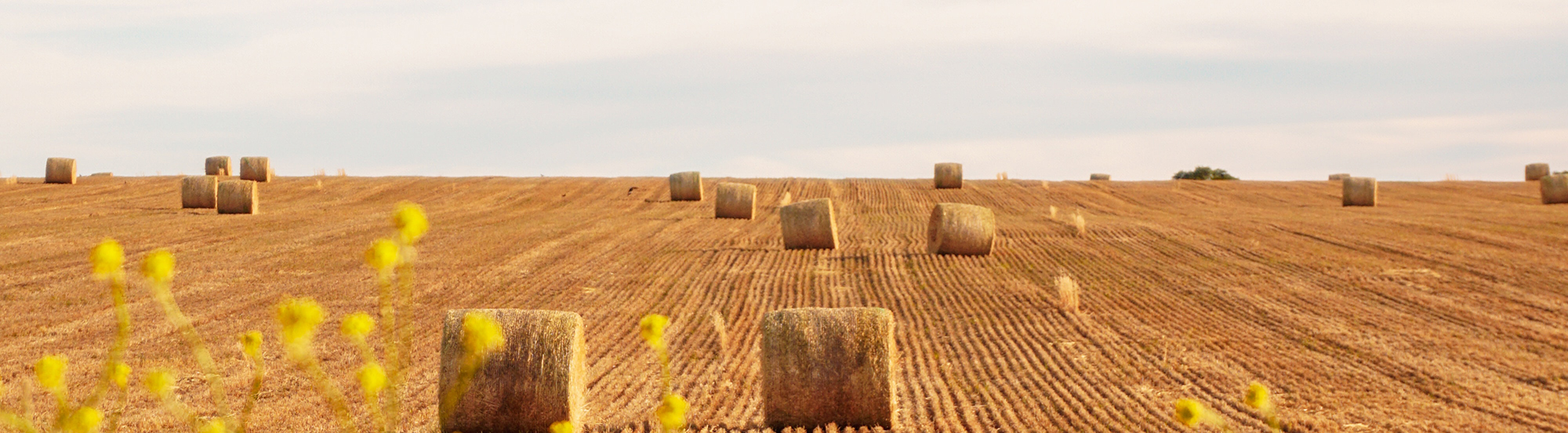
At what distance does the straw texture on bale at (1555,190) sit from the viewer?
124ft

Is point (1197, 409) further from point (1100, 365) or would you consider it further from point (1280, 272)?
point (1280, 272)

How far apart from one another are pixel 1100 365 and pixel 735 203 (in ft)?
71.0

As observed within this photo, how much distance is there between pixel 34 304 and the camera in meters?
16.3

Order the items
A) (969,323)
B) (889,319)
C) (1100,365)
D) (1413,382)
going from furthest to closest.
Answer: (969,323)
(1100,365)
(1413,382)
(889,319)

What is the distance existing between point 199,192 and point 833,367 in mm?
28338

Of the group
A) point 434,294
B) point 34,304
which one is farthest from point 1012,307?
point 34,304

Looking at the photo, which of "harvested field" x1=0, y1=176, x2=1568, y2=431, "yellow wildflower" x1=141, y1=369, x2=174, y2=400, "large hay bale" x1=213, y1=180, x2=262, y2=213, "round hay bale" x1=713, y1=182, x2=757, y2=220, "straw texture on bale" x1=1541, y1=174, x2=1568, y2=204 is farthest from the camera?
"straw texture on bale" x1=1541, y1=174, x2=1568, y2=204

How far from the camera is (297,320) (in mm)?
2342

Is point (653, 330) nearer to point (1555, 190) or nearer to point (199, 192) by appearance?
point (199, 192)

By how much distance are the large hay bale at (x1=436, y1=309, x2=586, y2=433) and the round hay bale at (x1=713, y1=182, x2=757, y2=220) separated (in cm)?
2521

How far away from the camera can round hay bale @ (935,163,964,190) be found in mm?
46125

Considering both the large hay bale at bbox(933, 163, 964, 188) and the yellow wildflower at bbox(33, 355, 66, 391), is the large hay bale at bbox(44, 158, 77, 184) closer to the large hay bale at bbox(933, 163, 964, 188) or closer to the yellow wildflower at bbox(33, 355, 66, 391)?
the large hay bale at bbox(933, 163, 964, 188)

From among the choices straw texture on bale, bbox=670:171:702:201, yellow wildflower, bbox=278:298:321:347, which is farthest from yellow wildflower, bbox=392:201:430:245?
straw texture on bale, bbox=670:171:702:201

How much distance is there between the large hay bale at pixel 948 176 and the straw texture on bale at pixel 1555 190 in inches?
724
